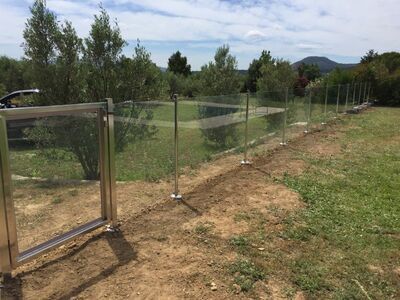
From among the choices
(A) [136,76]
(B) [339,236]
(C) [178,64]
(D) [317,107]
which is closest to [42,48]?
(A) [136,76]

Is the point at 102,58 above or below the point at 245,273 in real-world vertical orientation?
above

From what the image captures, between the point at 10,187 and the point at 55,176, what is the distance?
1.06 meters

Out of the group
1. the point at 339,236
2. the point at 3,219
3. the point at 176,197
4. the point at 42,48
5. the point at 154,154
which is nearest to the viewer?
the point at 3,219

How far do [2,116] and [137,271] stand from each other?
6.04ft

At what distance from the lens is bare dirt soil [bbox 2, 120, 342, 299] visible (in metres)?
3.49

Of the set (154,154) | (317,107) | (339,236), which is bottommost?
(339,236)

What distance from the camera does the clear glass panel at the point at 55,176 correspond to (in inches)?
154

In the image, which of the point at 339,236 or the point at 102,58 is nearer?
the point at 339,236

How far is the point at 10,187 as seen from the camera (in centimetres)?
341

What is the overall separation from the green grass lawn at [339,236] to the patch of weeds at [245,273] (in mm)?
84

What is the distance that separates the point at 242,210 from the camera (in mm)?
5621

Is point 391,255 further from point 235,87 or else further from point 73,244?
point 235,87

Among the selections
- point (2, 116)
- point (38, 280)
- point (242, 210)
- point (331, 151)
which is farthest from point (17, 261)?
point (331, 151)

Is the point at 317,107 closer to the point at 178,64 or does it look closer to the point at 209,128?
the point at 209,128
